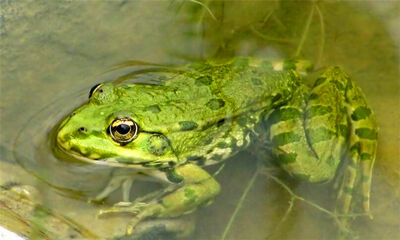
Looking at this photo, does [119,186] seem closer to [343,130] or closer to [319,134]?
[319,134]

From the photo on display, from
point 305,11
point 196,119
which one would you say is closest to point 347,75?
point 305,11

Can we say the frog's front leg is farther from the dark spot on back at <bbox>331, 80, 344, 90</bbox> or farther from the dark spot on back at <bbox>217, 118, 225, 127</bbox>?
the dark spot on back at <bbox>331, 80, 344, 90</bbox>

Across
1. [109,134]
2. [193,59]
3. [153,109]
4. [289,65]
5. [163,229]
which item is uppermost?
[193,59]

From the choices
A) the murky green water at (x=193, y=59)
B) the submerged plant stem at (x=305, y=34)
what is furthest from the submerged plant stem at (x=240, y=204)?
the submerged plant stem at (x=305, y=34)

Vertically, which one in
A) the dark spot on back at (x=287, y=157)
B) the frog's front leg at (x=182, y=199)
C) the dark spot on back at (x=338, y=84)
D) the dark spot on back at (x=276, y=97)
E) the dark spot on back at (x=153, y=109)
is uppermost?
the dark spot on back at (x=338, y=84)

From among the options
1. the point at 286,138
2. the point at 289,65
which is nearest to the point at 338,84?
the point at 289,65

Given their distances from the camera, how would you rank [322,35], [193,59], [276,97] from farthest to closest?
[322,35]
[193,59]
[276,97]

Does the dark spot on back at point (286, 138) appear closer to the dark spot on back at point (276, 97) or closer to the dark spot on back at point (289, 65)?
the dark spot on back at point (276, 97)
